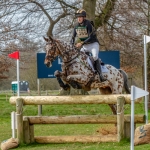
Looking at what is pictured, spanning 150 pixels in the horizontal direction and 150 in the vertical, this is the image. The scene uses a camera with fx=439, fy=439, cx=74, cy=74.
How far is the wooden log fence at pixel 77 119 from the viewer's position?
985cm

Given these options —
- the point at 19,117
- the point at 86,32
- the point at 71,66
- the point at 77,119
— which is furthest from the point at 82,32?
the point at 19,117

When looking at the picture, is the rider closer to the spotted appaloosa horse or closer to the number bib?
the number bib

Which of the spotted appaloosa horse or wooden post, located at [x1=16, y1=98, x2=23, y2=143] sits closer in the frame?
the spotted appaloosa horse

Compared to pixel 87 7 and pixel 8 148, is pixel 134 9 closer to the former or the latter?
pixel 87 7

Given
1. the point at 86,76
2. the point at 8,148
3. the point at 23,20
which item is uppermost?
the point at 23,20

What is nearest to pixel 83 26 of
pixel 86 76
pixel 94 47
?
pixel 94 47

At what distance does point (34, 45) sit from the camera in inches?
888

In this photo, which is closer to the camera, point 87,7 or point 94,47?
point 94,47

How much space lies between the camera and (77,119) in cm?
1021

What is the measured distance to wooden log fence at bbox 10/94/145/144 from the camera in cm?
985

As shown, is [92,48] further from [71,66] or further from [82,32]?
[71,66]

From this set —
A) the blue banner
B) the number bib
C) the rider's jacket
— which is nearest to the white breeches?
the rider's jacket

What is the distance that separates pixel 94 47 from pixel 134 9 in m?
13.8

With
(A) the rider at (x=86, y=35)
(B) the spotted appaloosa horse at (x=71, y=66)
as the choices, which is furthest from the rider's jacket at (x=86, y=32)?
(B) the spotted appaloosa horse at (x=71, y=66)
